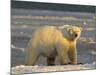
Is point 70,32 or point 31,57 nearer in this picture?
point 31,57

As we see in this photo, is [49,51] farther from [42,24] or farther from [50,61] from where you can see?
[42,24]

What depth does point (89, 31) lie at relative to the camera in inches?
94.4

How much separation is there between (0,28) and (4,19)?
3.3 inches

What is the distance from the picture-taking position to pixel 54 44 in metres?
2.26

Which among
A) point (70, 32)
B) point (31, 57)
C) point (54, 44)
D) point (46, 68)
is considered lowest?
point (46, 68)

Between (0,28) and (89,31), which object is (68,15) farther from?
(0,28)

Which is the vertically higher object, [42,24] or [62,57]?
[42,24]

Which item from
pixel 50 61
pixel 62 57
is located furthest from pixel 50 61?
pixel 62 57

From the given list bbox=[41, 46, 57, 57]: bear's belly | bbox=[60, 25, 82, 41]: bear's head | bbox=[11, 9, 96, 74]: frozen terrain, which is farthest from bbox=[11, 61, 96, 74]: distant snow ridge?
bbox=[60, 25, 82, 41]: bear's head

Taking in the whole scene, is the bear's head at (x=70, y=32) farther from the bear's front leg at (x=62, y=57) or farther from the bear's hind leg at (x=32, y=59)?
the bear's hind leg at (x=32, y=59)

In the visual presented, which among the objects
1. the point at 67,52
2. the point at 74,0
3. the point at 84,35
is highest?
the point at 74,0

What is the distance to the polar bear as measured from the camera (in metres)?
2.21

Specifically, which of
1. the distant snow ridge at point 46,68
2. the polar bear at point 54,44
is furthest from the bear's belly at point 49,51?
the distant snow ridge at point 46,68

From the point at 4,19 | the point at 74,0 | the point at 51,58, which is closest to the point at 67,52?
the point at 51,58
